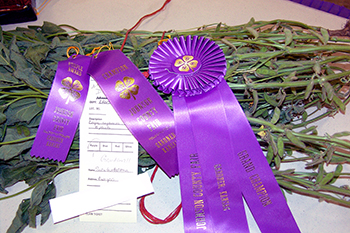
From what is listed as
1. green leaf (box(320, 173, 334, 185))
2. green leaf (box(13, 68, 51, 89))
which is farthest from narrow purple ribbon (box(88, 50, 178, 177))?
green leaf (box(320, 173, 334, 185))

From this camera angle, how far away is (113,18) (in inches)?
45.8

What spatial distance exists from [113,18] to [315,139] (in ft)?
3.01

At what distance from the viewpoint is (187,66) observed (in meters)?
0.72

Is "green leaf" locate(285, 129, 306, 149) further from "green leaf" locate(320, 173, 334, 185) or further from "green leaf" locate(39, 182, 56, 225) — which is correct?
"green leaf" locate(39, 182, 56, 225)

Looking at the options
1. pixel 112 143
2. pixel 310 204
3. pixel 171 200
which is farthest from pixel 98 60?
pixel 310 204

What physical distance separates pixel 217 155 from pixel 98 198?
351 mm

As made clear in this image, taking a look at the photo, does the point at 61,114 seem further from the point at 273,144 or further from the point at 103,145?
the point at 273,144

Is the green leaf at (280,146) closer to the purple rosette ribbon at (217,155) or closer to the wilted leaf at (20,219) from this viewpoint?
the purple rosette ribbon at (217,155)

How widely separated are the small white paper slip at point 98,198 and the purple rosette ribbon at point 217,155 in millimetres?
127

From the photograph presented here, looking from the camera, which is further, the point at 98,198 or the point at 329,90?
the point at 98,198

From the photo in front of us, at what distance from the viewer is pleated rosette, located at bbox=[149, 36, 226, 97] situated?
70cm

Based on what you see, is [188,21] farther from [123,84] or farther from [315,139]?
[315,139]

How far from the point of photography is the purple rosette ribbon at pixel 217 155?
708 millimetres

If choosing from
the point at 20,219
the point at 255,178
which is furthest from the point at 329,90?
the point at 20,219
